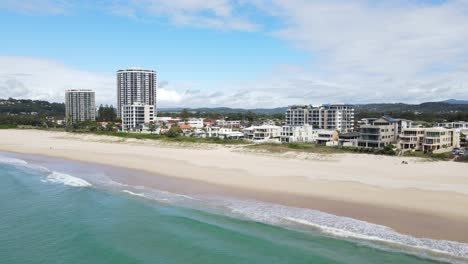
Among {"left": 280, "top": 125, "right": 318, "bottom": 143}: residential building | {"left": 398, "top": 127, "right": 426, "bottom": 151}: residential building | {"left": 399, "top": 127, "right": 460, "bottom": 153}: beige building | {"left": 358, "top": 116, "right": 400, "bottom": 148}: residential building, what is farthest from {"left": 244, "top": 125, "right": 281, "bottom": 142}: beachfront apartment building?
{"left": 399, "top": 127, "right": 460, "bottom": 153}: beige building

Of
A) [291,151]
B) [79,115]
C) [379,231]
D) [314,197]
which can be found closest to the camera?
[379,231]

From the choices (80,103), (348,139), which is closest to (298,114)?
(348,139)

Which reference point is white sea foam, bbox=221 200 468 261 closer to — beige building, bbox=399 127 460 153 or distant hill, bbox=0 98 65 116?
beige building, bbox=399 127 460 153

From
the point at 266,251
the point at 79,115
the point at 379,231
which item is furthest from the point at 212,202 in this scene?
the point at 79,115

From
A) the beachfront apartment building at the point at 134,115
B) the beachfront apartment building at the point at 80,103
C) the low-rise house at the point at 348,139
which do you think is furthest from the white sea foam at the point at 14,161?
the beachfront apartment building at the point at 80,103

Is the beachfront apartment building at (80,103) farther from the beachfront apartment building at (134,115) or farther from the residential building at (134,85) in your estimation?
the beachfront apartment building at (134,115)

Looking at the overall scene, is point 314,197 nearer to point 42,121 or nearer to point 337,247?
point 337,247
